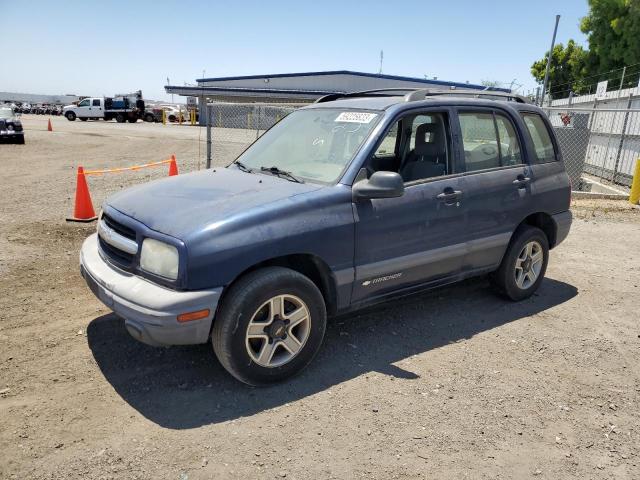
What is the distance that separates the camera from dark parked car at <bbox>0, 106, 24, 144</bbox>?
67.1ft

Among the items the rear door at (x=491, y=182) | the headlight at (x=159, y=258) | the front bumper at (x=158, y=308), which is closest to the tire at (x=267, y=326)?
the front bumper at (x=158, y=308)

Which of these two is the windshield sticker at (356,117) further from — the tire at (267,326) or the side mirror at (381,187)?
the tire at (267,326)

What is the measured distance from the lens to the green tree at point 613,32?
1201 inches

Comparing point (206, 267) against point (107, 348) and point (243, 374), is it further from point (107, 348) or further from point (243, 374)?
point (107, 348)

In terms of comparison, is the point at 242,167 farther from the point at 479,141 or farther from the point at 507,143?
the point at 507,143

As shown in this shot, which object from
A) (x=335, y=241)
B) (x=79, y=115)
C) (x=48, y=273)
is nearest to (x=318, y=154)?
(x=335, y=241)

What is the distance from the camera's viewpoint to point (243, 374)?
10.9ft

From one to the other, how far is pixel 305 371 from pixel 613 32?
125ft

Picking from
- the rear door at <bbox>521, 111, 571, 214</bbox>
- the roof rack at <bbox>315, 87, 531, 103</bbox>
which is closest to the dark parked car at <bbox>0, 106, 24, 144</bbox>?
the roof rack at <bbox>315, 87, 531, 103</bbox>

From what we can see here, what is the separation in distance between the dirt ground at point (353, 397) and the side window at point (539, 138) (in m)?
1.49

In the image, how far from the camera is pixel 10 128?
2055cm

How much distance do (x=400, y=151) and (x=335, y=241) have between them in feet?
5.38

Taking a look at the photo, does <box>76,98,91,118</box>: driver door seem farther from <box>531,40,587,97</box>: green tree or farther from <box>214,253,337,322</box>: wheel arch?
<box>214,253,337,322</box>: wheel arch

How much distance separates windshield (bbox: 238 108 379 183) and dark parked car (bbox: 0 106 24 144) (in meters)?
20.2
